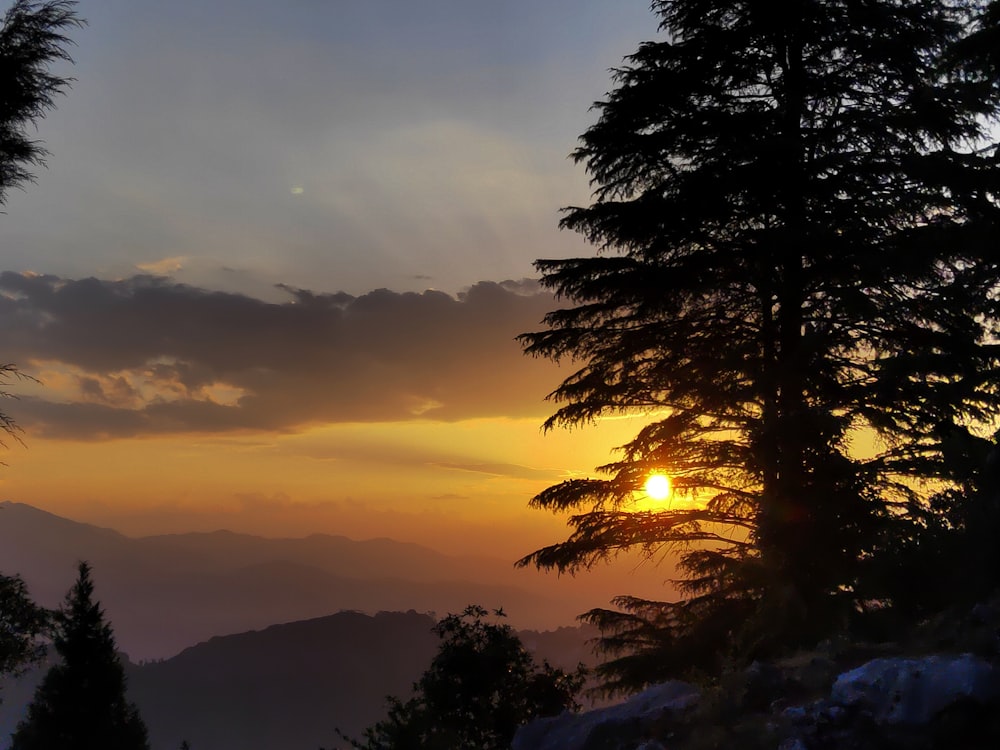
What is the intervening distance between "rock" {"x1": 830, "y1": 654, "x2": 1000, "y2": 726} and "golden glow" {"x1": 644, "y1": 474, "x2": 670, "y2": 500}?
8414 mm

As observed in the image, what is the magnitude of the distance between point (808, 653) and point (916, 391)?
5.64 m

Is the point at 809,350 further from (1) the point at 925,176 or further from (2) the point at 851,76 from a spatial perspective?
(2) the point at 851,76

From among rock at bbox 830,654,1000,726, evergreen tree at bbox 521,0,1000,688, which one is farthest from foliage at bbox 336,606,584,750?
rock at bbox 830,654,1000,726

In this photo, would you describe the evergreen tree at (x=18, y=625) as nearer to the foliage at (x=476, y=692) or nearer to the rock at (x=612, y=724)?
the foliage at (x=476, y=692)

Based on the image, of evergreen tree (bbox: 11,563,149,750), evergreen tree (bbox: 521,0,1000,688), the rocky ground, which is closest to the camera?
the rocky ground

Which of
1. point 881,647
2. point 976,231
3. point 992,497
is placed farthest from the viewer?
point 976,231

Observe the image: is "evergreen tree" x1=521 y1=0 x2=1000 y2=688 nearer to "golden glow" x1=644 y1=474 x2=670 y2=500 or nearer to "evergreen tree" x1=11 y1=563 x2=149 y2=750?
"golden glow" x1=644 y1=474 x2=670 y2=500

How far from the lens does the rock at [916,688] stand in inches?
217

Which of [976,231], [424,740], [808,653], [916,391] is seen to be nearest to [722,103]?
[976,231]

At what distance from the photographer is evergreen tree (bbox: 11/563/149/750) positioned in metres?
36.1

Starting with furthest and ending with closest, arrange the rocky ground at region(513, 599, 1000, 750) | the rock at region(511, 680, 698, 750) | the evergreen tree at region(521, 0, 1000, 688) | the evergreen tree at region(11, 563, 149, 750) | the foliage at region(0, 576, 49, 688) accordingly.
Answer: the evergreen tree at region(11, 563, 149, 750) < the foliage at region(0, 576, 49, 688) < the evergreen tree at region(521, 0, 1000, 688) < the rock at region(511, 680, 698, 750) < the rocky ground at region(513, 599, 1000, 750)

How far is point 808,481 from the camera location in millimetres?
12328

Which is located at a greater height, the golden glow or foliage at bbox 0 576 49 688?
the golden glow

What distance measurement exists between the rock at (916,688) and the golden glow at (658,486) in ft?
27.6
